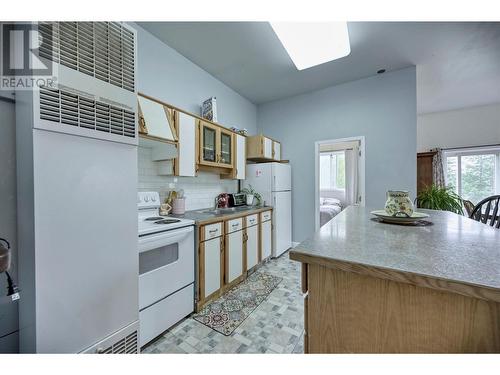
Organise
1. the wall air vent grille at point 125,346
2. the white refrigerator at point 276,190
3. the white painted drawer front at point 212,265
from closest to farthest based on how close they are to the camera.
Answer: the wall air vent grille at point 125,346 < the white painted drawer front at point 212,265 < the white refrigerator at point 276,190

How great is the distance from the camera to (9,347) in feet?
2.77

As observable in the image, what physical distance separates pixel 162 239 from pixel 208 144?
132cm

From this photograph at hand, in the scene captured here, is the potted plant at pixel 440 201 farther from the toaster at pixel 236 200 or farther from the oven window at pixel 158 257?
the oven window at pixel 158 257

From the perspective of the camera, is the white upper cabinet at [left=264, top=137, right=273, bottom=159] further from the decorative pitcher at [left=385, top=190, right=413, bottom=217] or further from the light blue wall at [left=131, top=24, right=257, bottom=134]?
the decorative pitcher at [left=385, top=190, right=413, bottom=217]

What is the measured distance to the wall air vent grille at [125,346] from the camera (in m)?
1.05

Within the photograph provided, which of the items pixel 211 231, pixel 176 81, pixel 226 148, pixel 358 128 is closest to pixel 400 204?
pixel 211 231

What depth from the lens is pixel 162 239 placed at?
150 centimetres

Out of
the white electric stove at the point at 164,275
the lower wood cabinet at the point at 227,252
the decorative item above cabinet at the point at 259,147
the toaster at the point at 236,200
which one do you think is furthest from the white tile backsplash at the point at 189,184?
the lower wood cabinet at the point at 227,252

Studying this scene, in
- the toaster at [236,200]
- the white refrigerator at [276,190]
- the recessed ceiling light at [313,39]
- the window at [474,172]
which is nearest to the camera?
the recessed ceiling light at [313,39]

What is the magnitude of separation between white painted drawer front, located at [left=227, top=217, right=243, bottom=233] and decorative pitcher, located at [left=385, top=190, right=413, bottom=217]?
1.50m

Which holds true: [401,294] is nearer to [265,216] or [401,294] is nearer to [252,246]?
[252,246]

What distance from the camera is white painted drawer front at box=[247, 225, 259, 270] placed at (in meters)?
2.56

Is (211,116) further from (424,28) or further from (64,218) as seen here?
(424,28)

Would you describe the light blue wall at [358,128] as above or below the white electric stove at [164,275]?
above
